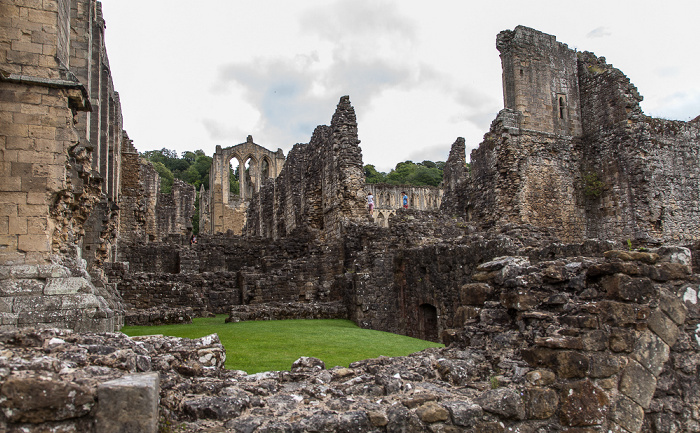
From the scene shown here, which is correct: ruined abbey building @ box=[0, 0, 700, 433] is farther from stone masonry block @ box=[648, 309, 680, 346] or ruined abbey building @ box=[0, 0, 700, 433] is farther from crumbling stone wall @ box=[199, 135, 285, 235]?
crumbling stone wall @ box=[199, 135, 285, 235]

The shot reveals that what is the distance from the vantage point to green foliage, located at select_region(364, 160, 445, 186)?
83.1 m

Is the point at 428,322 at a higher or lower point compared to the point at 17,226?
lower

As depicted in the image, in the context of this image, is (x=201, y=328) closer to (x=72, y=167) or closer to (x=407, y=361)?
(x=72, y=167)

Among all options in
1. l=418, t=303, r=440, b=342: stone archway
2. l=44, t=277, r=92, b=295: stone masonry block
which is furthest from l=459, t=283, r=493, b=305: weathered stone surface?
l=418, t=303, r=440, b=342: stone archway

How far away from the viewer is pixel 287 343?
321 inches

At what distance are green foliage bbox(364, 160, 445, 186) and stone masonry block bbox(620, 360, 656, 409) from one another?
75.6 metres

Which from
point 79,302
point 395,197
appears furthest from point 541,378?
point 395,197

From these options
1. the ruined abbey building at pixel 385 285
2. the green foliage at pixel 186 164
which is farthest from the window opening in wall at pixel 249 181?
the ruined abbey building at pixel 385 285

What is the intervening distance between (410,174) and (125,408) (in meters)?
86.8

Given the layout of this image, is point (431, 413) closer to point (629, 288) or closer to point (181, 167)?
point (629, 288)

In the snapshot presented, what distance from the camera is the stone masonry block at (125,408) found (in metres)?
2.80

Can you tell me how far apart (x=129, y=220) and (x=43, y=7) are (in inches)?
619

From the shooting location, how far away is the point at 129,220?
2261cm

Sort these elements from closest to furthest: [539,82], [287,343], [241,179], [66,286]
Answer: [66,286] → [287,343] → [539,82] → [241,179]
